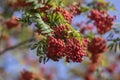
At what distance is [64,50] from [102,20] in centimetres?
161

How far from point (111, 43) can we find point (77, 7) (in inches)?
29.6

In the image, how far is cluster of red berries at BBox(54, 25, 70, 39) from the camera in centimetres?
522

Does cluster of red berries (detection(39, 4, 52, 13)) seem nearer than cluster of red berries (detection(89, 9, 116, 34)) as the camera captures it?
Yes

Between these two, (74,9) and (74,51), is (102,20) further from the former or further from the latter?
(74,51)

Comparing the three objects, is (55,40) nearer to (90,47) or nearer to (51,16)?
(51,16)

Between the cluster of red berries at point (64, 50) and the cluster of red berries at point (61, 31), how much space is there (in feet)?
0.27

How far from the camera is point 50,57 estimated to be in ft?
17.2

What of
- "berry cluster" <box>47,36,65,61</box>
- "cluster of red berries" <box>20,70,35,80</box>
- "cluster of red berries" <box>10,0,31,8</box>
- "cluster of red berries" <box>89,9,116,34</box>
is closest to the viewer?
"berry cluster" <box>47,36,65,61</box>

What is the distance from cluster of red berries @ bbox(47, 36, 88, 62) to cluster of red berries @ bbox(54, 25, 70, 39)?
82 mm

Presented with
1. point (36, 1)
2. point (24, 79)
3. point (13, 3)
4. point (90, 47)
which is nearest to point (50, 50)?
point (36, 1)

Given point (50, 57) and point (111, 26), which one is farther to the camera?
point (111, 26)

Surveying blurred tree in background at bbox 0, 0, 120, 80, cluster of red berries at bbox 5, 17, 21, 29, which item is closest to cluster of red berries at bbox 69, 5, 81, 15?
blurred tree in background at bbox 0, 0, 120, 80

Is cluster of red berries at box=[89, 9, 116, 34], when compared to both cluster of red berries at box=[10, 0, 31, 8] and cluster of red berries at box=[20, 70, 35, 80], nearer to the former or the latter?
cluster of red berries at box=[20, 70, 35, 80]

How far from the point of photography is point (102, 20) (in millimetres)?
6680
